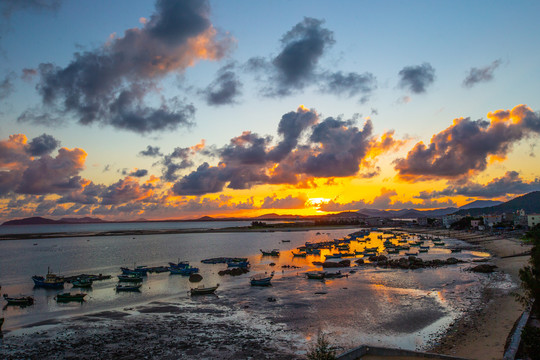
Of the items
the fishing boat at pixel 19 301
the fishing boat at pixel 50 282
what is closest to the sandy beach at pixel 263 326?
the fishing boat at pixel 19 301

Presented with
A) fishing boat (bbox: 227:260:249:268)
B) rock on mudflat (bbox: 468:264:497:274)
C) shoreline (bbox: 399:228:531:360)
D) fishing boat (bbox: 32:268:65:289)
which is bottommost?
rock on mudflat (bbox: 468:264:497:274)

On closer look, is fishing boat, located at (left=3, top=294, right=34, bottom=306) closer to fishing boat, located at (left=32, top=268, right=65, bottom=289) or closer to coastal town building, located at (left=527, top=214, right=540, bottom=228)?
fishing boat, located at (left=32, top=268, right=65, bottom=289)

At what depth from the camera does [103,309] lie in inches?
1241

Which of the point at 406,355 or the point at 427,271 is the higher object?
the point at 406,355

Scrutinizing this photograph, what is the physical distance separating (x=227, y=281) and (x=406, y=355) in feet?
108

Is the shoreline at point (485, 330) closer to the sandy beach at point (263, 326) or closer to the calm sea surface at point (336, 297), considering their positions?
the sandy beach at point (263, 326)

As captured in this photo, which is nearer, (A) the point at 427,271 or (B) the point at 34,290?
(B) the point at 34,290

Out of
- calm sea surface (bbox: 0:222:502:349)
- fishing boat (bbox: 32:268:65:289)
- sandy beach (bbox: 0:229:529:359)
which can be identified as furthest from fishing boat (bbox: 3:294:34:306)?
fishing boat (bbox: 32:268:65:289)

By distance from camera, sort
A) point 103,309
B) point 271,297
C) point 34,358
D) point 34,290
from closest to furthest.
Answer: point 34,358
point 103,309
point 271,297
point 34,290

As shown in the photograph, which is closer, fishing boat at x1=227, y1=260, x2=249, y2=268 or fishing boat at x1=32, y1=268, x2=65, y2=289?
fishing boat at x1=32, y1=268, x2=65, y2=289

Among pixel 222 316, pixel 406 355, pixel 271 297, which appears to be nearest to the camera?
pixel 406 355

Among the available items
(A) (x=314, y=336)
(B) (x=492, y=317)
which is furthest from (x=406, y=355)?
(B) (x=492, y=317)

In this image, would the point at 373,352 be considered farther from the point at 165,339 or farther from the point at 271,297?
the point at 271,297

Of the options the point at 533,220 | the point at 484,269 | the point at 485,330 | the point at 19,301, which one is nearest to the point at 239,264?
the point at 19,301
